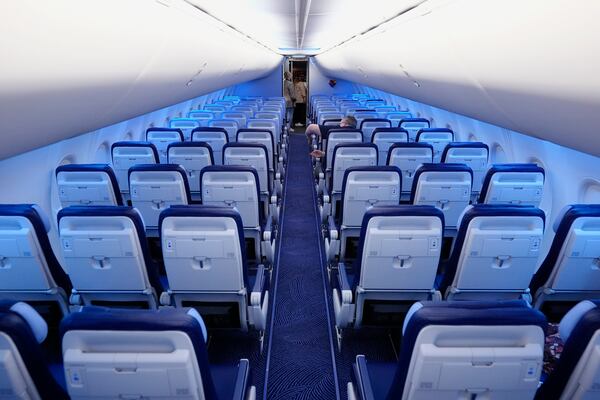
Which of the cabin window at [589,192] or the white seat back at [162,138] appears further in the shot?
the white seat back at [162,138]

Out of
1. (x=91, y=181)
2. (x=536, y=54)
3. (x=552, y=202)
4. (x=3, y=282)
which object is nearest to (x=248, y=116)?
(x=91, y=181)

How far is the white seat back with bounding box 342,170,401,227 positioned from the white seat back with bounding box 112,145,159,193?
2.92 meters

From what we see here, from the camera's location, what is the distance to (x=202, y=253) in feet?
9.35

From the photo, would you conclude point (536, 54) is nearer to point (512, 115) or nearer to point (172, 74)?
point (512, 115)

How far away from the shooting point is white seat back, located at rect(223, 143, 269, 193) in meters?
5.28

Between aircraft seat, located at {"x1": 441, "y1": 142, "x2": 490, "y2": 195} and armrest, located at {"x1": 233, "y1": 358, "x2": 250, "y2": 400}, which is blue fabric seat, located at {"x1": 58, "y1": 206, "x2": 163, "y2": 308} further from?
aircraft seat, located at {"x1": 441, "y1": 142, "x2": 490, "y2": 195}

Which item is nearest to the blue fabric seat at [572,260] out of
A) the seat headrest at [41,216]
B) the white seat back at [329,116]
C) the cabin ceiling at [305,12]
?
the cabin ceiling at [305,12]

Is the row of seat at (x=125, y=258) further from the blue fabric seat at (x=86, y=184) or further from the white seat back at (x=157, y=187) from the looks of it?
the blue fabric seat at (x=86, y=184)

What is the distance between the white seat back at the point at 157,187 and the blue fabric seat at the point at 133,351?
2526 millimetres

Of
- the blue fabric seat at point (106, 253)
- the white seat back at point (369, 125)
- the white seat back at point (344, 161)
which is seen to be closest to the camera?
the blue fabric seat at point (106, 253)

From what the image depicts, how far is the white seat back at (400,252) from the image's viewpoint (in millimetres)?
2809

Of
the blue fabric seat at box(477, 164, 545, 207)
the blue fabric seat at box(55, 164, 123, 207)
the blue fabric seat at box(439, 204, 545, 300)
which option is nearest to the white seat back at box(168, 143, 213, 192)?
Answer: the blue fabric seat at box(55, 164, 123, 207)

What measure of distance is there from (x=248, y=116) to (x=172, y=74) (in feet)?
24.8

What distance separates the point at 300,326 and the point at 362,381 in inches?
66.5
